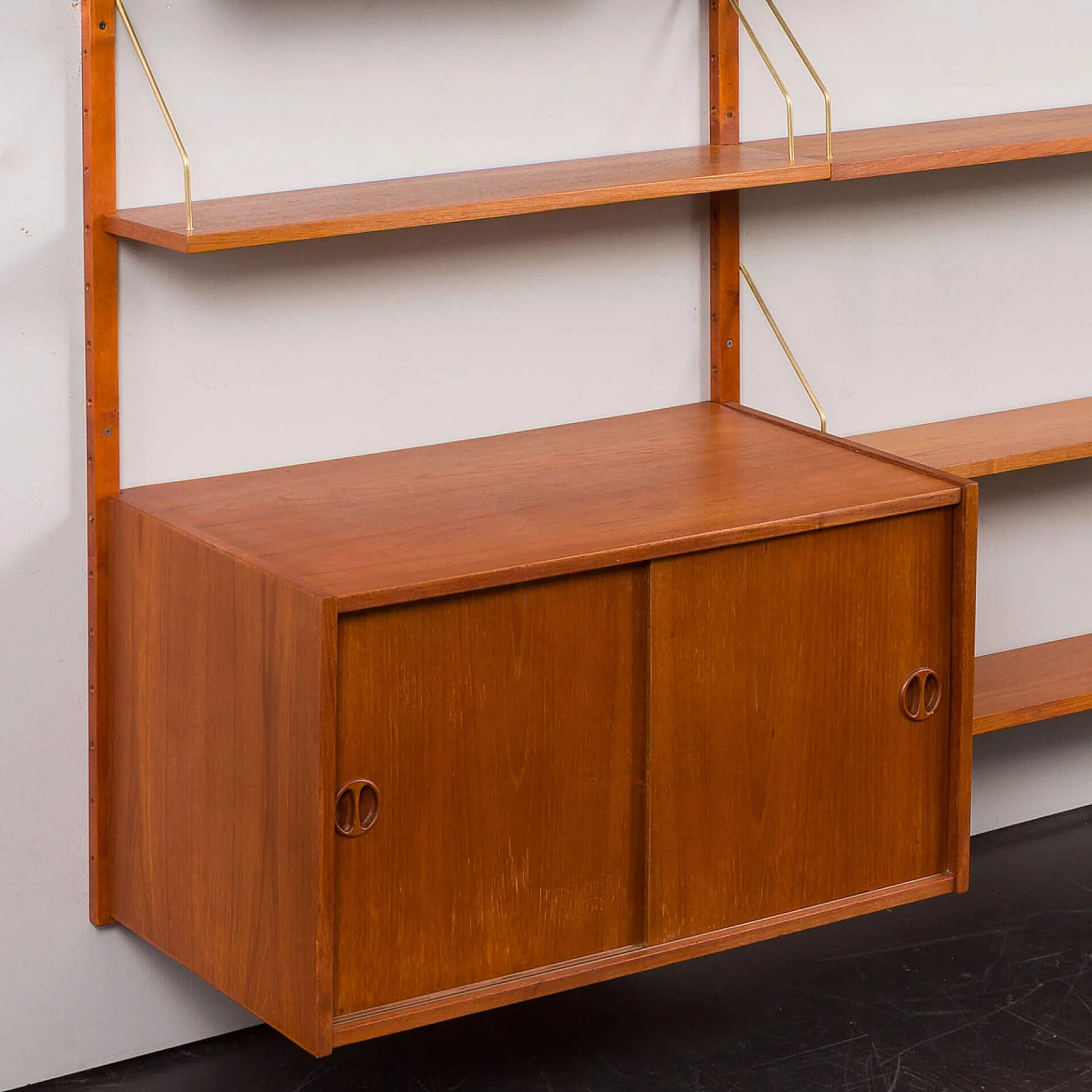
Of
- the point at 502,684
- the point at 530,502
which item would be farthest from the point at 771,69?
the point at 502,684

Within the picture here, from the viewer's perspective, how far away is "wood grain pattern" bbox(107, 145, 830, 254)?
8.01ft

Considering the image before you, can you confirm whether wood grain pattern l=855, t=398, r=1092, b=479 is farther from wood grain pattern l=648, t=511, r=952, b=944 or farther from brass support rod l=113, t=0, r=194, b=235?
brass support rod l=113, t=0, r=194, b=235

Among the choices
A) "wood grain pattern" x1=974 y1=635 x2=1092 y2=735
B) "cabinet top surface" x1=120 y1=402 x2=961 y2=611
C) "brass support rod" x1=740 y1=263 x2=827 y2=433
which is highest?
"brass support rod" x1=740 y1=263 x2=827 y2=433

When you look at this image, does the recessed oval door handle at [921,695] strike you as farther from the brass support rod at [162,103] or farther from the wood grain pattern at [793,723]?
the brass support rod at [162,103]

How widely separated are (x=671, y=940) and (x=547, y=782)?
1.08ft

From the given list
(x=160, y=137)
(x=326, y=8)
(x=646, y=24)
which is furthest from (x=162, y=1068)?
(x=646, y=24)

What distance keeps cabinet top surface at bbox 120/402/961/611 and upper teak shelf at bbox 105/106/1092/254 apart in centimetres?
37

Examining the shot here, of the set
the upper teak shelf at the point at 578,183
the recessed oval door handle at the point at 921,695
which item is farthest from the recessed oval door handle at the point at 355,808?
the recessed oval door handle at the point at 921,695

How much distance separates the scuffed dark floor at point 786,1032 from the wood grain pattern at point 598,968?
313 mm

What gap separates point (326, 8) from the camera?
8.95ft

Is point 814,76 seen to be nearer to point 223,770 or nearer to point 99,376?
point 99,376

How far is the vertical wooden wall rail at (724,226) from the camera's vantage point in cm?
306

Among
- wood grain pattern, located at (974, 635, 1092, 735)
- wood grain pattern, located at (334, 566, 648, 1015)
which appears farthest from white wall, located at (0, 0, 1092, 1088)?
wood grain pattern, located at (334, 566, 648, 1015)

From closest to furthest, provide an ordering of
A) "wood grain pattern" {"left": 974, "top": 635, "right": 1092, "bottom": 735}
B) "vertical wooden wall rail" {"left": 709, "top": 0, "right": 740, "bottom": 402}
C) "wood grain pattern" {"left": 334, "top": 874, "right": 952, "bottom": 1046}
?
1. "wood grain pattern" {"left": 334, "top": 874, "right": 952, "bottom": 1046}
2. "vertical wooden wall rail" {"left": 709, "top": 0, "right": 740, "bottom": 402}
3. "wood grain pattern" {"left": 974, "top": 635, "right": 1092, "bottom": 735}
